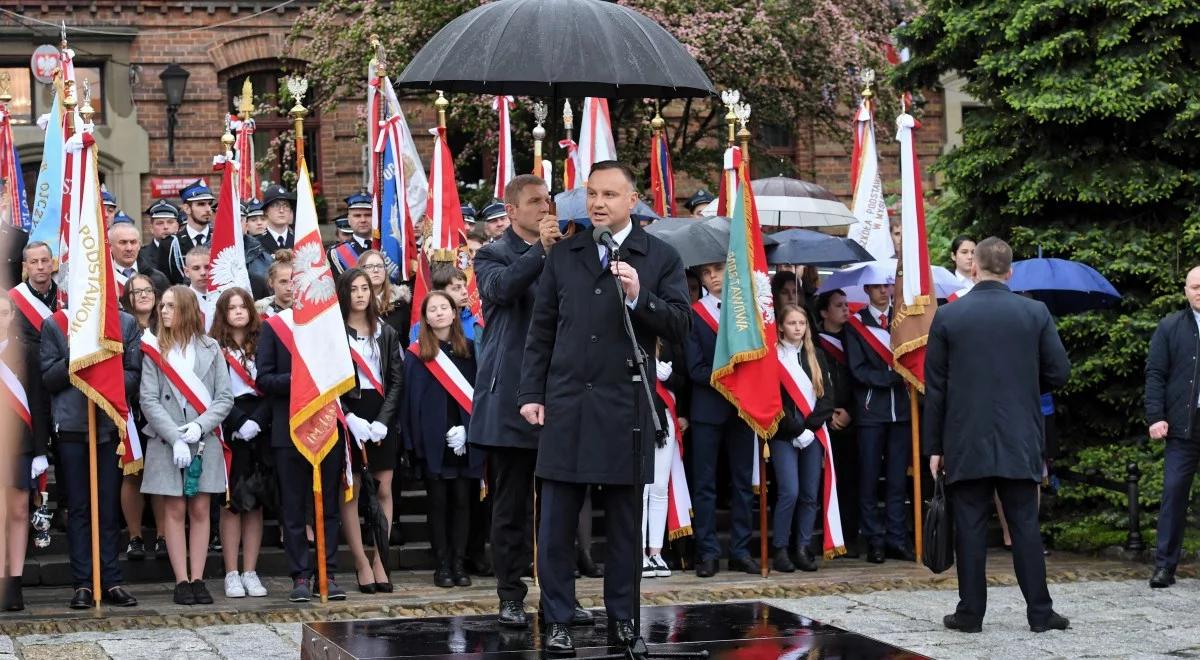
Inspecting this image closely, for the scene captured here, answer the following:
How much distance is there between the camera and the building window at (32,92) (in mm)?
24484

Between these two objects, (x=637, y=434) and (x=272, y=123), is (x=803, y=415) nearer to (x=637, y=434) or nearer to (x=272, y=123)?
(x=637, y=434)

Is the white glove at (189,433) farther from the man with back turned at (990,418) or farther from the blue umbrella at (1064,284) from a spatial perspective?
the blue umbrella at (1064,284)

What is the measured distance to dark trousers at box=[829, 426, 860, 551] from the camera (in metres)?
12.7

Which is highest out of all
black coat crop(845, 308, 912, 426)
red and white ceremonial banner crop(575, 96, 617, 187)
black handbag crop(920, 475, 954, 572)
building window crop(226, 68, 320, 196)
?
building window crop(226, 68, 320, 196)

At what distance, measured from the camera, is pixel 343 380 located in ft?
34.4

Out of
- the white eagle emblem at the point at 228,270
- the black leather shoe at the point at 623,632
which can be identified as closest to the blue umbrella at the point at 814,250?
the white eagle emblem at the point at 228,270

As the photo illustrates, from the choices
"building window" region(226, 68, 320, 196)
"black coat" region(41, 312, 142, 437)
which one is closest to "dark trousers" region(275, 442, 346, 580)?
"black coat" region(41, 312, 142, 437)

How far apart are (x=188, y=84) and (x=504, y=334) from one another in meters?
17.9

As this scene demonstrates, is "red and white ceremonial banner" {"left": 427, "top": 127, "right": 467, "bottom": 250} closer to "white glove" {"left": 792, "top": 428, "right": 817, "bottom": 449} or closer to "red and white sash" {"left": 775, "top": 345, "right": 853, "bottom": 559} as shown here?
"red and white sash" {"left": 775, "top": 345, "right": 853, "bottom": 559}

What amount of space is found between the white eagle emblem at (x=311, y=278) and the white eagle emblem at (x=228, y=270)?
1811mm

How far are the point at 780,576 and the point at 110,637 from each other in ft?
14.3

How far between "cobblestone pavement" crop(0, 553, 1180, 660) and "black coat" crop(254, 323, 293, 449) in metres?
0.96

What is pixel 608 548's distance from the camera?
7574 millimetres

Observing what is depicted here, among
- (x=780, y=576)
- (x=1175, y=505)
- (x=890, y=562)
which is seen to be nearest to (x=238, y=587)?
(x=780, y=576)
